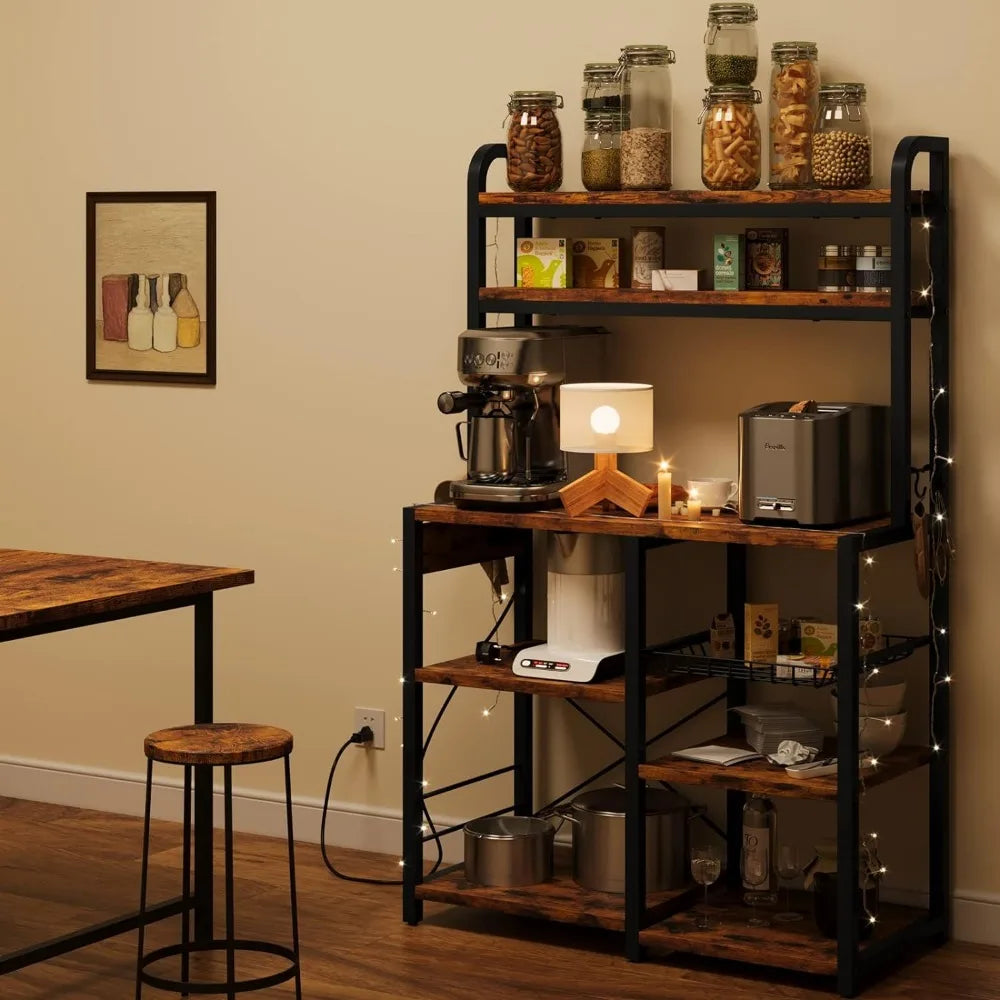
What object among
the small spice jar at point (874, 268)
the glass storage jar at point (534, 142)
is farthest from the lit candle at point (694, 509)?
the glass storage jar at point (534, 142)

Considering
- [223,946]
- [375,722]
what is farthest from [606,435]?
[223,946]

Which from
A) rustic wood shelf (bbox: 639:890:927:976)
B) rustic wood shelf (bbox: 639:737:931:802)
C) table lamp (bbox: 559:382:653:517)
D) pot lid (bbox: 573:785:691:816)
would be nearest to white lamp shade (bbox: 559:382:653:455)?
table lamp (bbox: 559:382:653:517)

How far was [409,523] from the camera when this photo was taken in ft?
13.7

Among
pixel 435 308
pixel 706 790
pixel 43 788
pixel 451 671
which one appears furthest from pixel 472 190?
pixel 43 788

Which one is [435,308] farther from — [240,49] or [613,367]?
[240,49]

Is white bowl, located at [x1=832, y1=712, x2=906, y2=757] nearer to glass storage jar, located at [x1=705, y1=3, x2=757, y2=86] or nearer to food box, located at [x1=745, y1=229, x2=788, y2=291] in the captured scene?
food box, located at [x1=745, y1=229, x2=788, y2=291]

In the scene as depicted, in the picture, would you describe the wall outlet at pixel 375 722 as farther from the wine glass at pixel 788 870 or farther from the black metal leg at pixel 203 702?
the wine glass at pixel 788 870

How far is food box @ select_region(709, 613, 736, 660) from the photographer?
4074 millimetres

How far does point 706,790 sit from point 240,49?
2255mm

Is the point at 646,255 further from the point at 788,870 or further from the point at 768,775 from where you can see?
the point at 788,870

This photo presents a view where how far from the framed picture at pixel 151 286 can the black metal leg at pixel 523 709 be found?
1.09m

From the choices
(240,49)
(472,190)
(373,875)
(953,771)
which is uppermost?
(240,49)

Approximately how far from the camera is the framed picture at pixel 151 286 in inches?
197

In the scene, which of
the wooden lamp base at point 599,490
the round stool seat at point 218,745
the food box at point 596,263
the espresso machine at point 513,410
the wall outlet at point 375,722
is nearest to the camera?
the round stool seat at point 218,745
